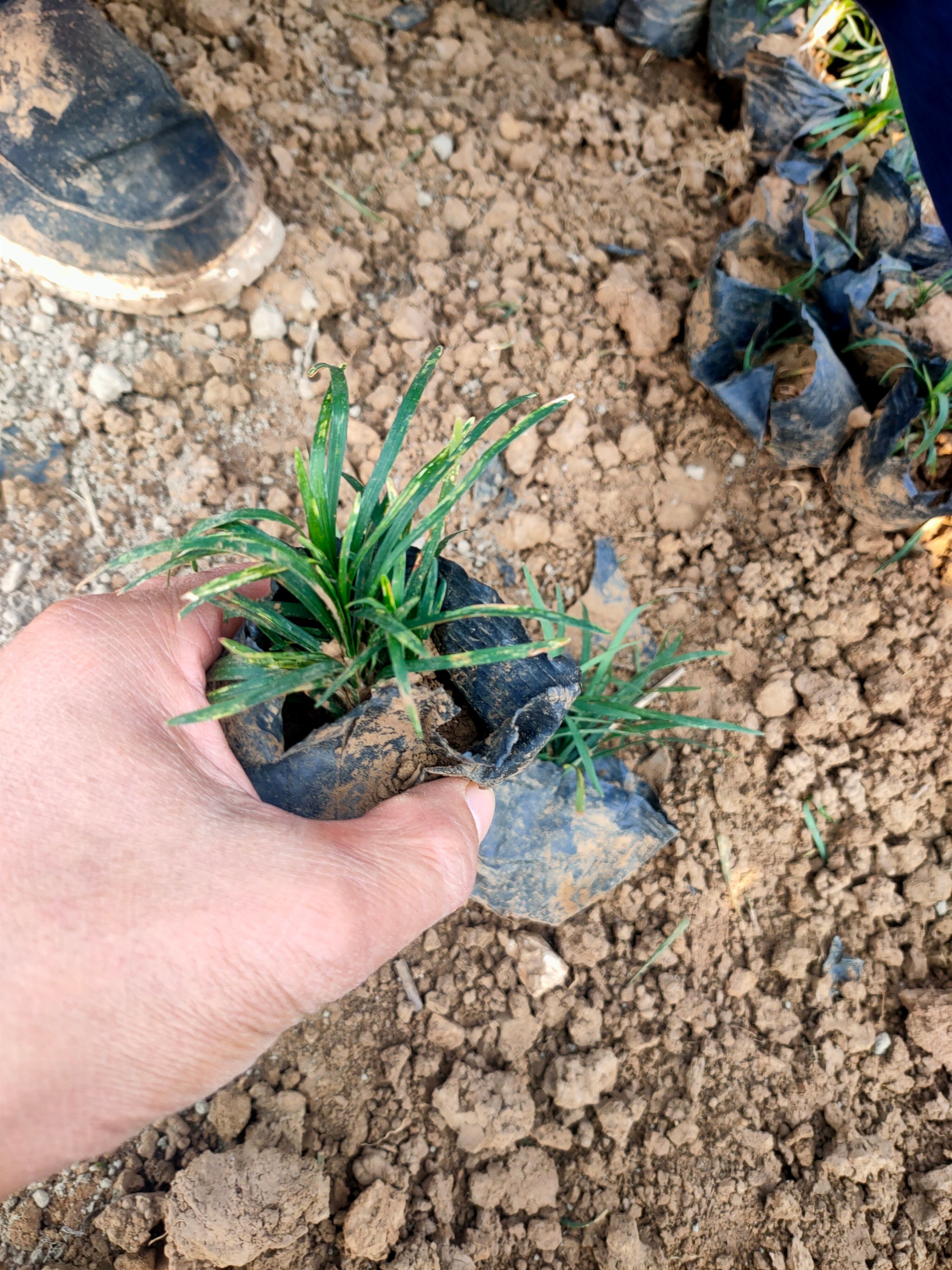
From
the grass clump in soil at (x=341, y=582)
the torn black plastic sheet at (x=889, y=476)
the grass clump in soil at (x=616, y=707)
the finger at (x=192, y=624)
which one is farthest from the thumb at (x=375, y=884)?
the torn black plastic sheet at (x=889, y=476)

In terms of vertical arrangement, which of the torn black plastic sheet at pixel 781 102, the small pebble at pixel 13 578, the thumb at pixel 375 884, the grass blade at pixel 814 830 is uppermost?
the small pebble at pixel 13 578

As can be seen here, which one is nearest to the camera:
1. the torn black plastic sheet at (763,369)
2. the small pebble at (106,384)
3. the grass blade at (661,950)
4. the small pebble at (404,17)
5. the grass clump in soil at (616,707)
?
the grass clump in soil at (616,707)

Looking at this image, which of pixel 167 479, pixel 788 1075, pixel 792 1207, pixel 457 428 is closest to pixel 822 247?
pixel 457 428

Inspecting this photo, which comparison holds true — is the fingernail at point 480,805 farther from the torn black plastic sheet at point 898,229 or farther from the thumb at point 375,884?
the torn black plastic sheet at point 898,229

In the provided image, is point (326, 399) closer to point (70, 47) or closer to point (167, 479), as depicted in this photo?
point (167, 479)

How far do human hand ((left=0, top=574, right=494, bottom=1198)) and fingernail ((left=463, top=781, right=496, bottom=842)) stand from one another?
0.09m

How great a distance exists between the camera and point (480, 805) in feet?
4.11

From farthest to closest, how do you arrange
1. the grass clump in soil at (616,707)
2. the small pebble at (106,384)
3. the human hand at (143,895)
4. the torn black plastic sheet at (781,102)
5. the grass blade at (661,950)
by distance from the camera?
the torn black plastic sheet at (781,102) → the small pebble at (106,384) → the grass blade at (661,950) → the grass clump in soil at (616,707) → the human hand at (143,895)

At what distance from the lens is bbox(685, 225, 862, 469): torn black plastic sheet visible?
179 centimetres

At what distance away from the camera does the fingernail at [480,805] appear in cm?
120

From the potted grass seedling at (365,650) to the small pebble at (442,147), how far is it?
4.52ft

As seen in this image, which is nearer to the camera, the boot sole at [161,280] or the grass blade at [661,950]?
the grass blade at [661,950]

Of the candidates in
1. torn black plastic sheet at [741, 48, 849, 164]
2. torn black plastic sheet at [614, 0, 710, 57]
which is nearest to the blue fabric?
torn black plastic sheet at [741, 48, 849, 164]

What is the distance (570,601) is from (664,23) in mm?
1770
